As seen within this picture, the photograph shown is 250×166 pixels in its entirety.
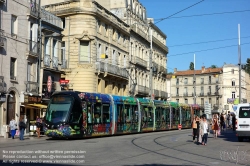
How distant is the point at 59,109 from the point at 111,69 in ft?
78.2

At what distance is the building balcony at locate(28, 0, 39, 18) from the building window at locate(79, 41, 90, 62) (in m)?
10.2

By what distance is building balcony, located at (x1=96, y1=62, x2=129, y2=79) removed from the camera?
1762 inches

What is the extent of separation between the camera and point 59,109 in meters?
24.2

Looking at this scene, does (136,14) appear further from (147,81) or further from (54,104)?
(54,104)

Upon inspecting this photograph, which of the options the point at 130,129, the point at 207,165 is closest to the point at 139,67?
the point at 130,129

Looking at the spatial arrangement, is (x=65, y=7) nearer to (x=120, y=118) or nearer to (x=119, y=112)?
(x=119, y=112)

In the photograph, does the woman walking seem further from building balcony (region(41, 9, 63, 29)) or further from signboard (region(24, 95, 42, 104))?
building balcony (region(41, 9, 63, 29))

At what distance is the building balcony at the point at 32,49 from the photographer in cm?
3350

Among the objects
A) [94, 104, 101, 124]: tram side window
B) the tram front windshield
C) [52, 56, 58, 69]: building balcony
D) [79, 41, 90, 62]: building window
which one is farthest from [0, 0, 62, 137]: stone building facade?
[79, 41, 90, 62]: building window

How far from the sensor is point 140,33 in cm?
6069

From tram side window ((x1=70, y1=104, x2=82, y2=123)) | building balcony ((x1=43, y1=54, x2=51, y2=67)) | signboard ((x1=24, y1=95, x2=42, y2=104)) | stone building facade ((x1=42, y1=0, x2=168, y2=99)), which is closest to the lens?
tram side window ((x1=70, y1=104, x2=82, y2=123))

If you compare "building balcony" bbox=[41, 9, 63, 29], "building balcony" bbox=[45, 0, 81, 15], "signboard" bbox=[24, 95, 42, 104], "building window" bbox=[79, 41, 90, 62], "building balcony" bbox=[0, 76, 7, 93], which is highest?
"building balcony" bbox=[45, 0, 81, 15]

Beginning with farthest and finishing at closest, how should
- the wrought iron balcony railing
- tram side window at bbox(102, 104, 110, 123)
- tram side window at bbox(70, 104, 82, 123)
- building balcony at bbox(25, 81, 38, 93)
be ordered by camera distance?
the wrought iron balcony railing < building balcony at bbox(25, 81, 38, 93) < tram side window at bbox(102, 104, 110, 123) < tram side window at bbox(70, 104, 82, 123)

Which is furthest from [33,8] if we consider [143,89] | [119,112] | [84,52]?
[143,89]
